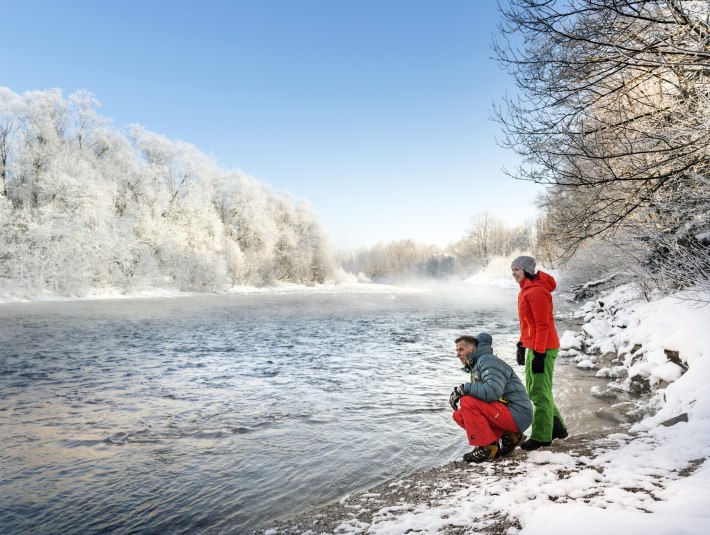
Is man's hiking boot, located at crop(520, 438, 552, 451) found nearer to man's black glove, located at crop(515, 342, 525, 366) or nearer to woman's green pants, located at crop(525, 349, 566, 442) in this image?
woman's green pants, located at crop(525, 349, 566, 442)

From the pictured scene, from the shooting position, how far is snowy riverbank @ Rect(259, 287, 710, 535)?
2.83 metres

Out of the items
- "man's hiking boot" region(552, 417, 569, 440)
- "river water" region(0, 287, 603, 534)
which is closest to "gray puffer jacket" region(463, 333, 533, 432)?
"man's hiking boot" region(552, 417, 569, 440)

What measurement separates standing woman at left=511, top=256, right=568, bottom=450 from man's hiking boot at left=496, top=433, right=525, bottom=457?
0.72 ft

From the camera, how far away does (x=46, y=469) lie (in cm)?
542

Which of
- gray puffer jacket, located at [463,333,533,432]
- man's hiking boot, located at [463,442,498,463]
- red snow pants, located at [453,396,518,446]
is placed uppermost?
gray puffer jacket, located at [463,333,533,432]

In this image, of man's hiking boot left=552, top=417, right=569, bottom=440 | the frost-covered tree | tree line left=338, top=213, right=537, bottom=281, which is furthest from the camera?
tree line left=338, top=213, right=537, bottom=281

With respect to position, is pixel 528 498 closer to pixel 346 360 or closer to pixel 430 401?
pixel 430 401

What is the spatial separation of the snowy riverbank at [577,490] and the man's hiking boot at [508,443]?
109mm

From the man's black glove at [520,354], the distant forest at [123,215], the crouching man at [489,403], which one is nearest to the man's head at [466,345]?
the crouching man at [489,403]

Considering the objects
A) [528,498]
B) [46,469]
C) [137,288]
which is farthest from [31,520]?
[137,288]

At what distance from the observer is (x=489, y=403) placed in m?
4.82

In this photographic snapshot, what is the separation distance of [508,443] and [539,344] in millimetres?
1127

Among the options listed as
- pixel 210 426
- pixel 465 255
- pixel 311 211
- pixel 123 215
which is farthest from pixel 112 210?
pixel 465 255

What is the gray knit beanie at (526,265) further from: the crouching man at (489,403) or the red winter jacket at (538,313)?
the crouching man at (489,403)
